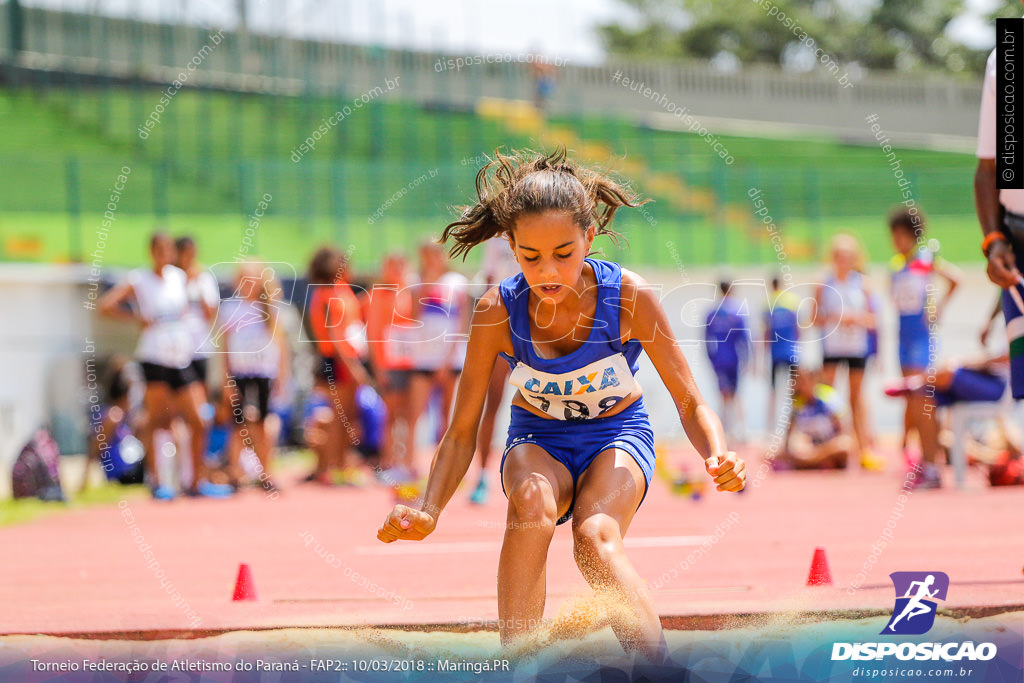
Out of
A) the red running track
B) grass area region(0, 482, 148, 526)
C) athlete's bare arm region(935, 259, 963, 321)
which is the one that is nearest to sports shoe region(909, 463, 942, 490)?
the red running track

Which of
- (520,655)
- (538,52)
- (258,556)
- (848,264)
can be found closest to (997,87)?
(520,655)

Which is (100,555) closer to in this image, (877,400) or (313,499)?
(313,499)

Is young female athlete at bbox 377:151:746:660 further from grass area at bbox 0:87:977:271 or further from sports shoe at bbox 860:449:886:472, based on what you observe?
grass area at bbox 0:87:977:271

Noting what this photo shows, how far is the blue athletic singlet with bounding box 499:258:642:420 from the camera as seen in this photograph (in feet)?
12.2

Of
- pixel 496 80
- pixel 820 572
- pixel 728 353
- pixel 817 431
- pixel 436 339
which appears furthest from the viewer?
pixel 496 80

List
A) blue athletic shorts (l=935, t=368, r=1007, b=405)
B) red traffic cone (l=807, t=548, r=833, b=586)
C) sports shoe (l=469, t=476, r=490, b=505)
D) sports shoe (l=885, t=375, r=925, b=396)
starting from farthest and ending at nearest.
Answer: sports shoe (l=885, t=375, r=925, b=396) → blue athletic shorts (l=935, t=368, r=1007, b=405) → sports shoe (l=469, t=476, r=490, b=505) → red traffic cone (l=807, t=548, r=833, b=586)

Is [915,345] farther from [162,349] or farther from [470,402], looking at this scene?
[470,402]

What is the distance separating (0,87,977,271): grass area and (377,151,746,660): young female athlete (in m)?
7.22

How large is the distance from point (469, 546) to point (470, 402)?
300 cm

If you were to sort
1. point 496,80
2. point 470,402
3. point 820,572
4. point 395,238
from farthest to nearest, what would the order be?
point 496,80, point 395,238, point 820,572, point 470,402

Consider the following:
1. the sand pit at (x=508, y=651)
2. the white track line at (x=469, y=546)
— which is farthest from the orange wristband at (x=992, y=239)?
the white track line at (x=469, y=546)

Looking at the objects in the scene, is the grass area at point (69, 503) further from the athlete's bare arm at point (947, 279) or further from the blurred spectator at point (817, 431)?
the athlete's bare arm at point (947, 279)

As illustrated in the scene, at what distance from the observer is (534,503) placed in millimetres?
3387

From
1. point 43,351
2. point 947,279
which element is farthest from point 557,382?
point 43,351
